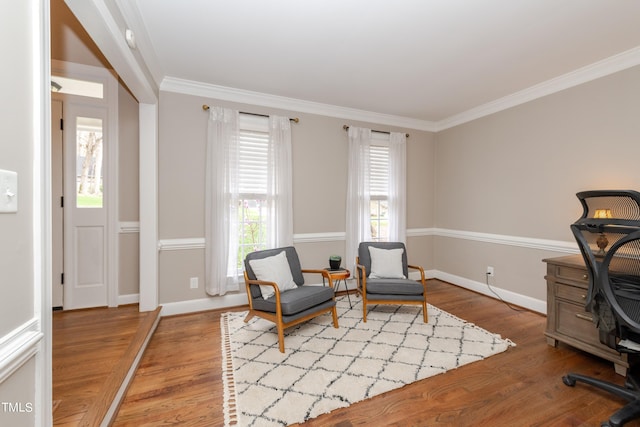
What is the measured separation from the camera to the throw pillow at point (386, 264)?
344 centimetres

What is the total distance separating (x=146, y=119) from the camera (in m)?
3.07

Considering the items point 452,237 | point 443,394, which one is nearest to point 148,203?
point 443,394

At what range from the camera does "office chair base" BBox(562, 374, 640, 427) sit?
5.32 ft

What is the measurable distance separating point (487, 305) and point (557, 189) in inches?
64.3

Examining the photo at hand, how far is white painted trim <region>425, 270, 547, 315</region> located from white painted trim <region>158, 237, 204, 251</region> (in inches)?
148

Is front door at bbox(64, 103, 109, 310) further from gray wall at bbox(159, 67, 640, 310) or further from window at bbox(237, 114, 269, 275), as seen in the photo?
window at bbox(237, 114, 269, 275)

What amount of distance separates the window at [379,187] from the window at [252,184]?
1685 mm

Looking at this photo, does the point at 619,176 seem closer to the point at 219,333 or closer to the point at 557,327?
the point at 557,327

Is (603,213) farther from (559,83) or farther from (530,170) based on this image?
(559,83)

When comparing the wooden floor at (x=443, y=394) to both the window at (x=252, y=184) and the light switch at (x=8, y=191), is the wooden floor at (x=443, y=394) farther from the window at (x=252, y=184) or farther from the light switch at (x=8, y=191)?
the light switch at (x=8, y=191)

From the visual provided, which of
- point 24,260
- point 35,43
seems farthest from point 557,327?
point 35,43

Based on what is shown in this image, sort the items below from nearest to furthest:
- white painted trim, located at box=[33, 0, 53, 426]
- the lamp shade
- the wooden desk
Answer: white painted trim, located at box=[33, 0, 53, 426], the wooden desk, the lamp shade

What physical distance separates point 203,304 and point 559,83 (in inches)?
194

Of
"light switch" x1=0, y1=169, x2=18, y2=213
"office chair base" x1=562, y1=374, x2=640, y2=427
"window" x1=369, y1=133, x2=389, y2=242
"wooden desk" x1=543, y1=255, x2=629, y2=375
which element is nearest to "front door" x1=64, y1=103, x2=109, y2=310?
"light switch" x1=0, y1=169, x2=18, y2=213
